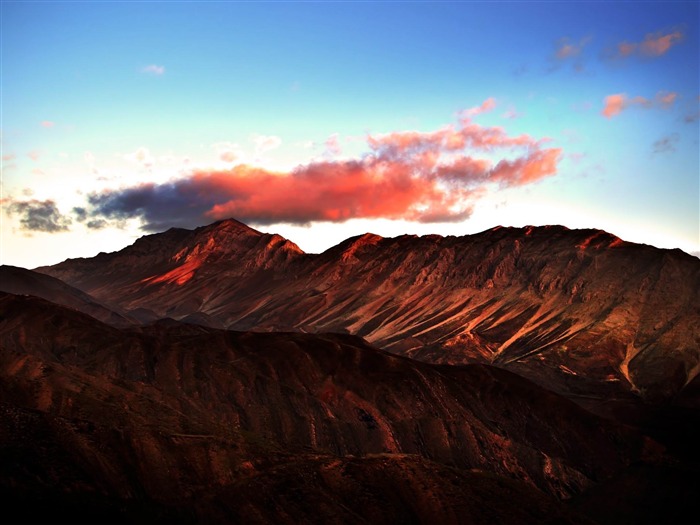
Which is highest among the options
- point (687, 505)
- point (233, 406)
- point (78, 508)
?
point (233, 406)

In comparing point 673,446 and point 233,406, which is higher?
point 233,406

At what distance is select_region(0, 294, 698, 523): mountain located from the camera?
80.4 metres

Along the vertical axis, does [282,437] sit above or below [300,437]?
above

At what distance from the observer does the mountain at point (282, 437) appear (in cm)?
8038

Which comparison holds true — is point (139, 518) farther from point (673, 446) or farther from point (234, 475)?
point (673, 446)

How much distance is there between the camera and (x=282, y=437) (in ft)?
415

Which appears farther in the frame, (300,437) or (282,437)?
(300,437)

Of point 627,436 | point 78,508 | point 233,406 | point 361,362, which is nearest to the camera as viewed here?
point 78,508

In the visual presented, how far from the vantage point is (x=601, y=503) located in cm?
10694

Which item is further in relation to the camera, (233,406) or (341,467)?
(233,406)

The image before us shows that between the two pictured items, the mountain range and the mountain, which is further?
the mountain range

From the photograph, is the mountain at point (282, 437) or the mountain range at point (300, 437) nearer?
the mountain at point (282, 437)

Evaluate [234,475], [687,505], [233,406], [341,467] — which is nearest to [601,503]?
[687,505]

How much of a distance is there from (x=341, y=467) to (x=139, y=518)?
72.2ft
